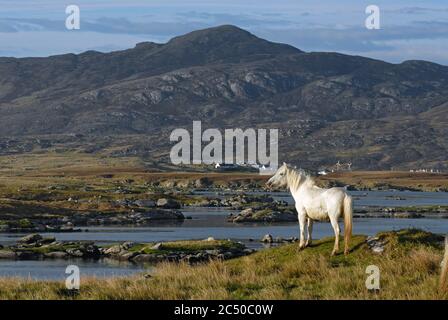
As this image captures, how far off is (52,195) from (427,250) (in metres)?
108

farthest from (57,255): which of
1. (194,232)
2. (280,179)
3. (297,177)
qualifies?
(297,177)

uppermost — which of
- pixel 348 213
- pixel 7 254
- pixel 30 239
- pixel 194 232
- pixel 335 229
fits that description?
pixel 348 213

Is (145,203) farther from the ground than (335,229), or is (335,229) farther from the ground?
(335,229)

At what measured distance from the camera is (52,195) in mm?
127938

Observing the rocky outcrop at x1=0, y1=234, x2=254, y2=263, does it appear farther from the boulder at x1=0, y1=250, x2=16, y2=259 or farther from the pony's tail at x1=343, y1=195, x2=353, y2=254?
the pony's tail at x1=343, y1=195, x2=353, y2=254

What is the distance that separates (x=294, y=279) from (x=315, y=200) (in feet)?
10.9

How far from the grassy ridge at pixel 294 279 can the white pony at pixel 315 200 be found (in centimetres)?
94

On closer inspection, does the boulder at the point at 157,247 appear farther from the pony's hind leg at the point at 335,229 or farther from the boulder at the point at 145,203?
the boulder at the point at 145,203

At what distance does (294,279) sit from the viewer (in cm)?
2197

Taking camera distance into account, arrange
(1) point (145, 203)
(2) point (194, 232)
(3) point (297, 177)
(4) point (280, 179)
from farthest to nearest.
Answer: (1) point (145, 203), (2) point (194, 232), (4) point (280, 179), (3) point (297, 177)

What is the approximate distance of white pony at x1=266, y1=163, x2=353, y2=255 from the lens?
24188 mm

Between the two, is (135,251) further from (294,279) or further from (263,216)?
(263,216)

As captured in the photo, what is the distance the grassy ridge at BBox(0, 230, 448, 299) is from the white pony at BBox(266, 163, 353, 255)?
37.0 inches
